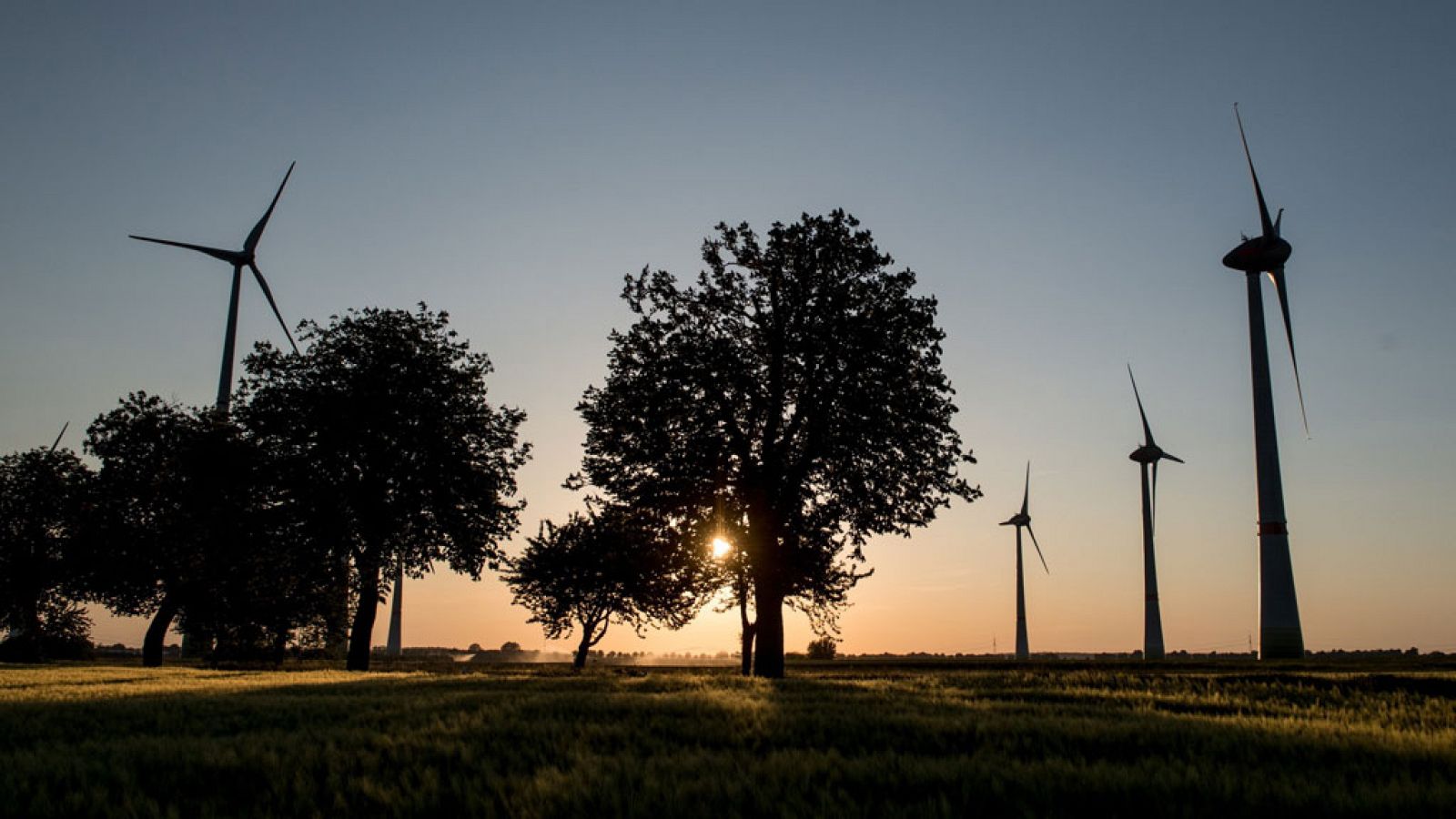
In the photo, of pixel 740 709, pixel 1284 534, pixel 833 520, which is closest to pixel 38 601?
pixel 833 520

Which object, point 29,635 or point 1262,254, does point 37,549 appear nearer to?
point 29,635

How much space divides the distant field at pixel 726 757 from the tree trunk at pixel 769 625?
60.4 ft

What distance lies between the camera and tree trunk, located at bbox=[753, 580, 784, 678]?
3253 cm

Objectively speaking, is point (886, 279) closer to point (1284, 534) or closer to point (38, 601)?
point (1284, 534)

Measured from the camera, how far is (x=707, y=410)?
106 ft

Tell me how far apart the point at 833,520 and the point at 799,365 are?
18.8 feet

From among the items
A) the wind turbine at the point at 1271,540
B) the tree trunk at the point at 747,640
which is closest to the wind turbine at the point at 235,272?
the tree trunk at the point at 747,640

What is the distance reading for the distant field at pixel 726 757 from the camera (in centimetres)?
655

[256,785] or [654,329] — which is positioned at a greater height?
[654,329]

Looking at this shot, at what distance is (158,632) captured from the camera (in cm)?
5694

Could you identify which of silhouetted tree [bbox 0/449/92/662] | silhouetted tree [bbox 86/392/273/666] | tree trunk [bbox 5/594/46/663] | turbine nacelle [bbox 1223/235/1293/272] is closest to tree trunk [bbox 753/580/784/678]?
silhouetted tree [bbox 86/392/273/666]

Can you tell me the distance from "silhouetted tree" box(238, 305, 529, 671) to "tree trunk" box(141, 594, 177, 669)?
20.3 m

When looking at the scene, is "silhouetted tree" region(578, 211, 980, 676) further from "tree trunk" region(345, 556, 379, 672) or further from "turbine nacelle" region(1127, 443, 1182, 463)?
"turbine nacelle" region(1127, 443, 1182, 463)

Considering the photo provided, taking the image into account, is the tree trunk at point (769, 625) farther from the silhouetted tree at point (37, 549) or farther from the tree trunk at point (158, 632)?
the silhouetted tree at point (37, 549)
